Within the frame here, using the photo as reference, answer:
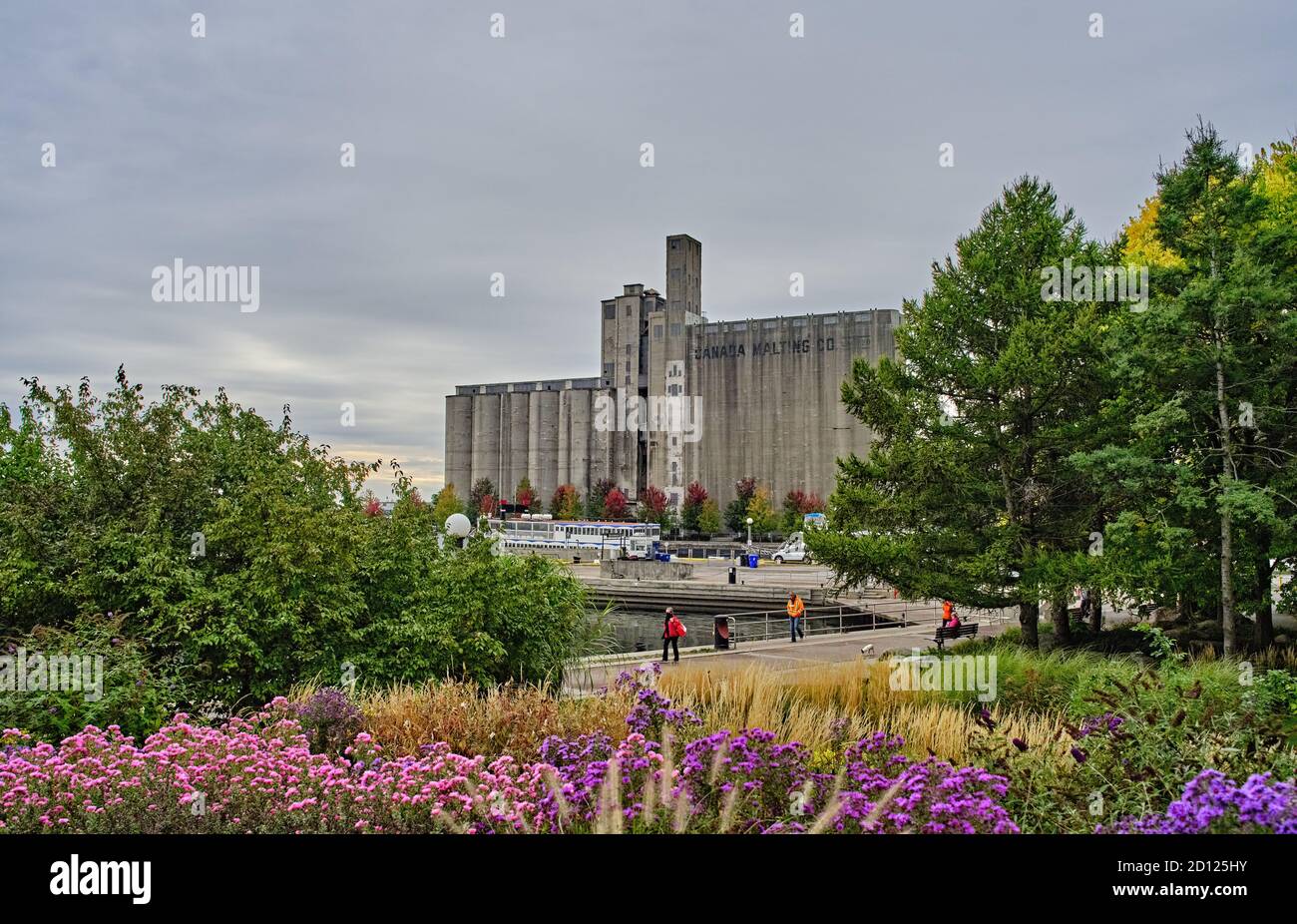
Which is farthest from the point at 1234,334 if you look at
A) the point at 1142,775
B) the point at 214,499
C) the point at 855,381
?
the point at 214,499

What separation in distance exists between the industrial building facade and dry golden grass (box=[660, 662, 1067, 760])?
8592 cm

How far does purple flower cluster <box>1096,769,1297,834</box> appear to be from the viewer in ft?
12.5

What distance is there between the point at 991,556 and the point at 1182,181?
790cm

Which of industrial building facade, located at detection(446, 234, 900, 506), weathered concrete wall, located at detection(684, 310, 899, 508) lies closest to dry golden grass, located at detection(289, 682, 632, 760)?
industrial building facade, located at detection(446, 234, 900, 506)

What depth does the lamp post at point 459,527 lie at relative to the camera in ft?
46.0

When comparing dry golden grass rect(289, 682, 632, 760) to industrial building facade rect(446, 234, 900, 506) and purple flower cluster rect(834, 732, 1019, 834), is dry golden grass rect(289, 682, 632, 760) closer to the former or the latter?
purple flower cluster rect(834, 732, 1019, 834)

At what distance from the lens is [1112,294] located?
20.6m

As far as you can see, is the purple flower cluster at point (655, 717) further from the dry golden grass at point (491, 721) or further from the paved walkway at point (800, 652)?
the paved walkway at point (800, 652)

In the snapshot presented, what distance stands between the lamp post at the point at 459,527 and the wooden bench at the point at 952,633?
10874 mm

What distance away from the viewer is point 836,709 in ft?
32.1

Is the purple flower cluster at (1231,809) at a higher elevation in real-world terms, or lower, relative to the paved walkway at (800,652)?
higher

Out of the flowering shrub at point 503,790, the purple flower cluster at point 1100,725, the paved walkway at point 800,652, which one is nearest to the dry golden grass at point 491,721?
the flowering shrub at point 503,790

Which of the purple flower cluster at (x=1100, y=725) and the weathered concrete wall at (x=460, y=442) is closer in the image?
the purple flower cluster at (x=1100, y=725)
